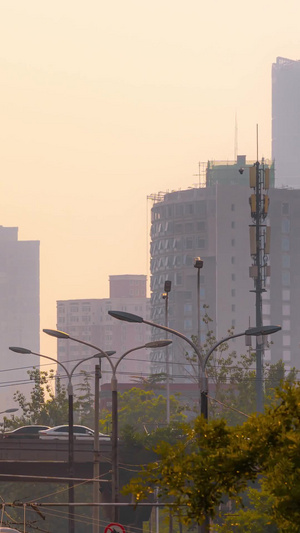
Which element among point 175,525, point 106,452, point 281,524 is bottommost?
point 175,525

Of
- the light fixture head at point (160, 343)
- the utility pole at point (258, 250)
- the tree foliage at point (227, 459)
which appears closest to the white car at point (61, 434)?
the utility pole at point (258, 250)

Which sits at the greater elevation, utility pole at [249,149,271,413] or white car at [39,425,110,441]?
utility pole at [249,149,271,413]

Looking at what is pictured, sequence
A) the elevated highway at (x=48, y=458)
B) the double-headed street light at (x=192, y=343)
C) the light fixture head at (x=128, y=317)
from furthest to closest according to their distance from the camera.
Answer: the elevated highway at (x=48, y=458)
the light fixture head at (x=128, y=317)
the double-headed street light at (x=192, y=343)

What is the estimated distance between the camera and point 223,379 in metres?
116

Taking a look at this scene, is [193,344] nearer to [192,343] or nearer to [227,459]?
[192,343]

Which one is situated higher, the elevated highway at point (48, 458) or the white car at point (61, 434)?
the white car at point (61, 434)

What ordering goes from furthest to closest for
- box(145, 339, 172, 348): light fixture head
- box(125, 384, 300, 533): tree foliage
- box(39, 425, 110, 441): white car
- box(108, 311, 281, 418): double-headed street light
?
1. box(39, 425, 110, 441): white car
2. box(145, 339, 172, 348): light fixture head
3. box(108, 311, 281, 418): double-headed street light
4. box(125, 384, 300, 533): tree foliage

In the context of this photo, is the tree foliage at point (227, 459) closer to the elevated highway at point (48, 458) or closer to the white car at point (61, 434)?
the elevated highway at point (48, 458)

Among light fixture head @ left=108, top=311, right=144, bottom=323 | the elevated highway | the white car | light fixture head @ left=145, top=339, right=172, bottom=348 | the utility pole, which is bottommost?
the elevated highway

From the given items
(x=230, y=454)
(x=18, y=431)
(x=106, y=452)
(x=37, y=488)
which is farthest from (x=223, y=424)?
(x=37, y=488)

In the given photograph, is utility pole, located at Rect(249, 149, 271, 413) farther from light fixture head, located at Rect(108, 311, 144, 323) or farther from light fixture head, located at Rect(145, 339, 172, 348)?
light fixture head, located at Rect(108, 311, 144, 323)

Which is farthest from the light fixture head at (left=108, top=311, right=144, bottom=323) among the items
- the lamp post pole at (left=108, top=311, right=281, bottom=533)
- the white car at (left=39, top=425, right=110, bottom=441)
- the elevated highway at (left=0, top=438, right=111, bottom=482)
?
the white car at (left=39, top=425, right=110, bottom=441)

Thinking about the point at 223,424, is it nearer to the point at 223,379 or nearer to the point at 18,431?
the point at 18,431

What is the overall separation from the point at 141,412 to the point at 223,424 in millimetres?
127043
